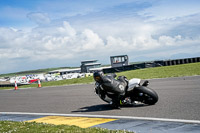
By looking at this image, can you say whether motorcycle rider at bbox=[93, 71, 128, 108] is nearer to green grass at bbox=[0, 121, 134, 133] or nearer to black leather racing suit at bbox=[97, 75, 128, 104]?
black leather racing suit at bbox=[97, 75, 128, 104]

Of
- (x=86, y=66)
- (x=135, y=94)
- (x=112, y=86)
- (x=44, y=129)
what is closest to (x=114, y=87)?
(x=112, y=86)

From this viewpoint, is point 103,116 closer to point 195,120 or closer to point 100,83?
point 100,83

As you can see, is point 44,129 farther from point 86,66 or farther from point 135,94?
point 86,66

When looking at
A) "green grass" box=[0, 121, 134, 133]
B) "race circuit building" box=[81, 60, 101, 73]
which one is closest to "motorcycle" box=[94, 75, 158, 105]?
"green grass" box=[0, 121, 134, 133]

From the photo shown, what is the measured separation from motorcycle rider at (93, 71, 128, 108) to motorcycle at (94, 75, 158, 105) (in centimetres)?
5

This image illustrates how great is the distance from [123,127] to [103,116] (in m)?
1.68

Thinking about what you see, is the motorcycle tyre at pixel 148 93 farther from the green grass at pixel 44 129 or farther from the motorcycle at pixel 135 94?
the green grass at pixel 44 129

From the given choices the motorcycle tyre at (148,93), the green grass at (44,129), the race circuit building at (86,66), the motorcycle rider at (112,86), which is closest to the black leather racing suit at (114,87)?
the motorcycle rider at (112,86)

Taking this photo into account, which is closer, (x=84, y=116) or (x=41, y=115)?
(x=84, y=116)

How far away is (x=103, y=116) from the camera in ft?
25.8

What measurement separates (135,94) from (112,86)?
0.72 m

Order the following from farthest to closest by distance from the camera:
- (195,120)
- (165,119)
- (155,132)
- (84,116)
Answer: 1. (84,116)
2. (165,119)
3. (195,120)
4. (155,132)

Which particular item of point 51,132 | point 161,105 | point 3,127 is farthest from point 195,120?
point 3,127

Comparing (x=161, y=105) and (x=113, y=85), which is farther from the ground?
(x=113, y=85)
